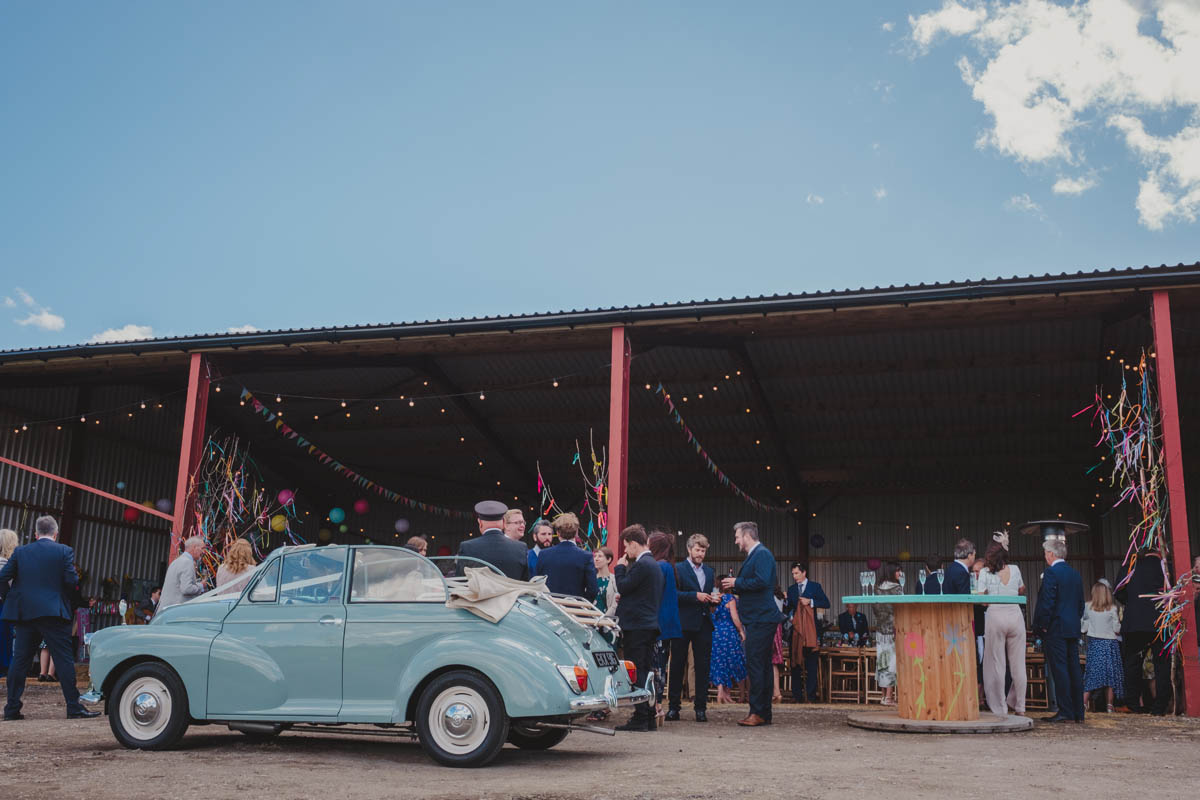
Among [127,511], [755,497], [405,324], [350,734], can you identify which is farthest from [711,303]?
[127,511]

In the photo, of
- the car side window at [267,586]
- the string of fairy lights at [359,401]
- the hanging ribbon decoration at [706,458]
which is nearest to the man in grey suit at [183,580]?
the car side window at [267,586]

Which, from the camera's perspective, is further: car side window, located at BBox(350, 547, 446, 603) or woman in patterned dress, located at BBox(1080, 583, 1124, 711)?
woman in patterned dress, located at BBox(1080, 583, 1124, 711)

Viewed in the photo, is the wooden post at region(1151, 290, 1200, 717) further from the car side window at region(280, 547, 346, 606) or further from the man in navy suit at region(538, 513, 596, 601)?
the car side window at region(280, 547, 346, 606)

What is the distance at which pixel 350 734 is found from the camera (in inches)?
302

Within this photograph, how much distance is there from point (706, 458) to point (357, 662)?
588 inches

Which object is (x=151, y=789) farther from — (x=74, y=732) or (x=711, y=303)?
(x=711, y=303)

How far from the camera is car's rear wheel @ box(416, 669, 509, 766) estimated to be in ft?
19.0

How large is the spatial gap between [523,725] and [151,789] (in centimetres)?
211

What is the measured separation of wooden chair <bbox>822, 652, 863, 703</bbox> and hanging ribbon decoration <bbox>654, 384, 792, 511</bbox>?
6.29 m

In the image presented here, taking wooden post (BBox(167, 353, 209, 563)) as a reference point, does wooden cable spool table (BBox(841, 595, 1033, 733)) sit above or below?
below

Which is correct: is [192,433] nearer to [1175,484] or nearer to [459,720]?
[459,720]

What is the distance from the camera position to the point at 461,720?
5.85 m

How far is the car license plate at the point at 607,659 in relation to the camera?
21.1ft

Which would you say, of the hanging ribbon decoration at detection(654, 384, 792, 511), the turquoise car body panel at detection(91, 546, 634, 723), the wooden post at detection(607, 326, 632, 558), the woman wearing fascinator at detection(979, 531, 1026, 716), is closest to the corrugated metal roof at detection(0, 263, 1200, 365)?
the wooden post at detection(607, 326, 632, 558)
